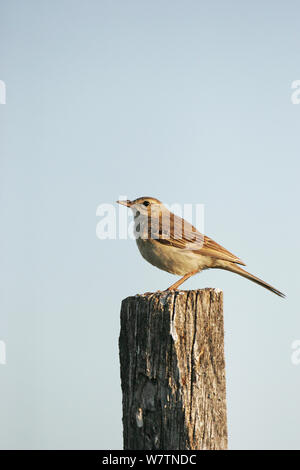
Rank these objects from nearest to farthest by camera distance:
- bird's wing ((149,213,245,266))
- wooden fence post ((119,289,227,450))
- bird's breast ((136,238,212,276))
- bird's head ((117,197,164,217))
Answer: wooden fence post ((119,289,227,450)), bird's breast ((136,238,212,276)), bird's wing ((149,213,245,266)), bird's head ((117,197,164,217))

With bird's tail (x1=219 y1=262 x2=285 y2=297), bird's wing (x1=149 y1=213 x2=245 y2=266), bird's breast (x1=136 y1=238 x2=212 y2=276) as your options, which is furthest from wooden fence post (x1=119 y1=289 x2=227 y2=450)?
bird's tail (x1=219 y1=262 x2=285 y2=297)

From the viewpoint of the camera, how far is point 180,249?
7.12 m

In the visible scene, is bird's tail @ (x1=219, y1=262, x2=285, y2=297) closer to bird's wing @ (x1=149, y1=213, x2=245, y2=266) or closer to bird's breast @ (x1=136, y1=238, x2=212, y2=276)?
bird's wing @ (x1=149, y1=213, x2=245, y2=266)

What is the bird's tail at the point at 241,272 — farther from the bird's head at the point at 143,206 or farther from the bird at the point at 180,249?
the bird's head at the point at 143,206

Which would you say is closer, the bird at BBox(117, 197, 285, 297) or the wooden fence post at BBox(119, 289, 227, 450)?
the wooden fence post at BBox(119, 289, 227, 450)

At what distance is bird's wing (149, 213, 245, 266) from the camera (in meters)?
7.10

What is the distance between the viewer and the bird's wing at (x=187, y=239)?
710 cm

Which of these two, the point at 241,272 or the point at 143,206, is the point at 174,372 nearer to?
the point at 241,272

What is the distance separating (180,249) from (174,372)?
3416mm

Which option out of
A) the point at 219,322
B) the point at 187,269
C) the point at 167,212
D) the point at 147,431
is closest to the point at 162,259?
the point at 187,269

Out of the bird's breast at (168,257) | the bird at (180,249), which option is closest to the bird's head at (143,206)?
the bird at (180,249)

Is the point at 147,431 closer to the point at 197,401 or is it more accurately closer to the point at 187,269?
the point at 197,401

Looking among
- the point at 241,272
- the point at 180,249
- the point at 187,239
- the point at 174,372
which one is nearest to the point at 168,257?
the point at 180,249

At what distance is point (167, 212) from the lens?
26.3ft
